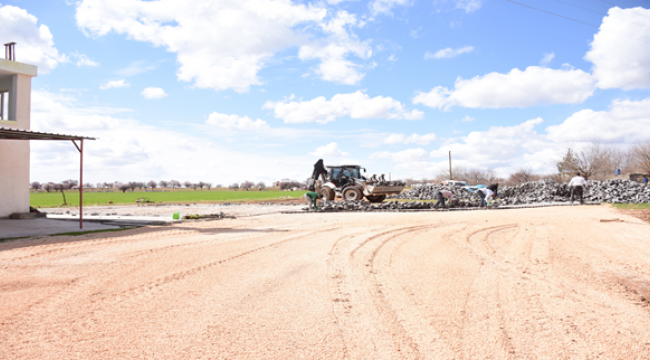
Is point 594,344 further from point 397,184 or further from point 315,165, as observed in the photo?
point 315,165

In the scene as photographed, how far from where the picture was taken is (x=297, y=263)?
705 centimetres

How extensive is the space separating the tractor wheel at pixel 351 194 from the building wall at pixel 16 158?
15.3 metres

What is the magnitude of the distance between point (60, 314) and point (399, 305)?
3689 millimetres

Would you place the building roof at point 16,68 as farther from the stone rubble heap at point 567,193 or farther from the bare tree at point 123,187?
the bare tree at point 123,187

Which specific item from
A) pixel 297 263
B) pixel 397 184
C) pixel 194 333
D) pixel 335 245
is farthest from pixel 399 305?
pixel 397 184

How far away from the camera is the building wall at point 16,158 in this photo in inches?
572

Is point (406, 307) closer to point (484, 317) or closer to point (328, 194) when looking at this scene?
point (484, 317)

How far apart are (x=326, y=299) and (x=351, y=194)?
19.6m

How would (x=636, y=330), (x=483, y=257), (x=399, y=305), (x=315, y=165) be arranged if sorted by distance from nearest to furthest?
(x=636, y=330) < (x=399, y=305) < (x=483, y=257) < (x=315, y=165)

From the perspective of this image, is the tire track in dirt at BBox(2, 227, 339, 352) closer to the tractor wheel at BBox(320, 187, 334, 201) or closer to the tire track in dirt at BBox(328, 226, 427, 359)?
the tire track in dirt at BBox(328, 226, 427, 359)

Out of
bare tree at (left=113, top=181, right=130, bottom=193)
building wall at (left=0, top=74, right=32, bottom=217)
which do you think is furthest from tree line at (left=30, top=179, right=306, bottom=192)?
building wall at (left=0, top=74, right=32, bottom=217)

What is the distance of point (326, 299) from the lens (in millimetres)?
4930

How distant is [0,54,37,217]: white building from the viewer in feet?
47.6

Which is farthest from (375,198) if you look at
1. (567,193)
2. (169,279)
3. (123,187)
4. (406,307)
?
(123,187)
